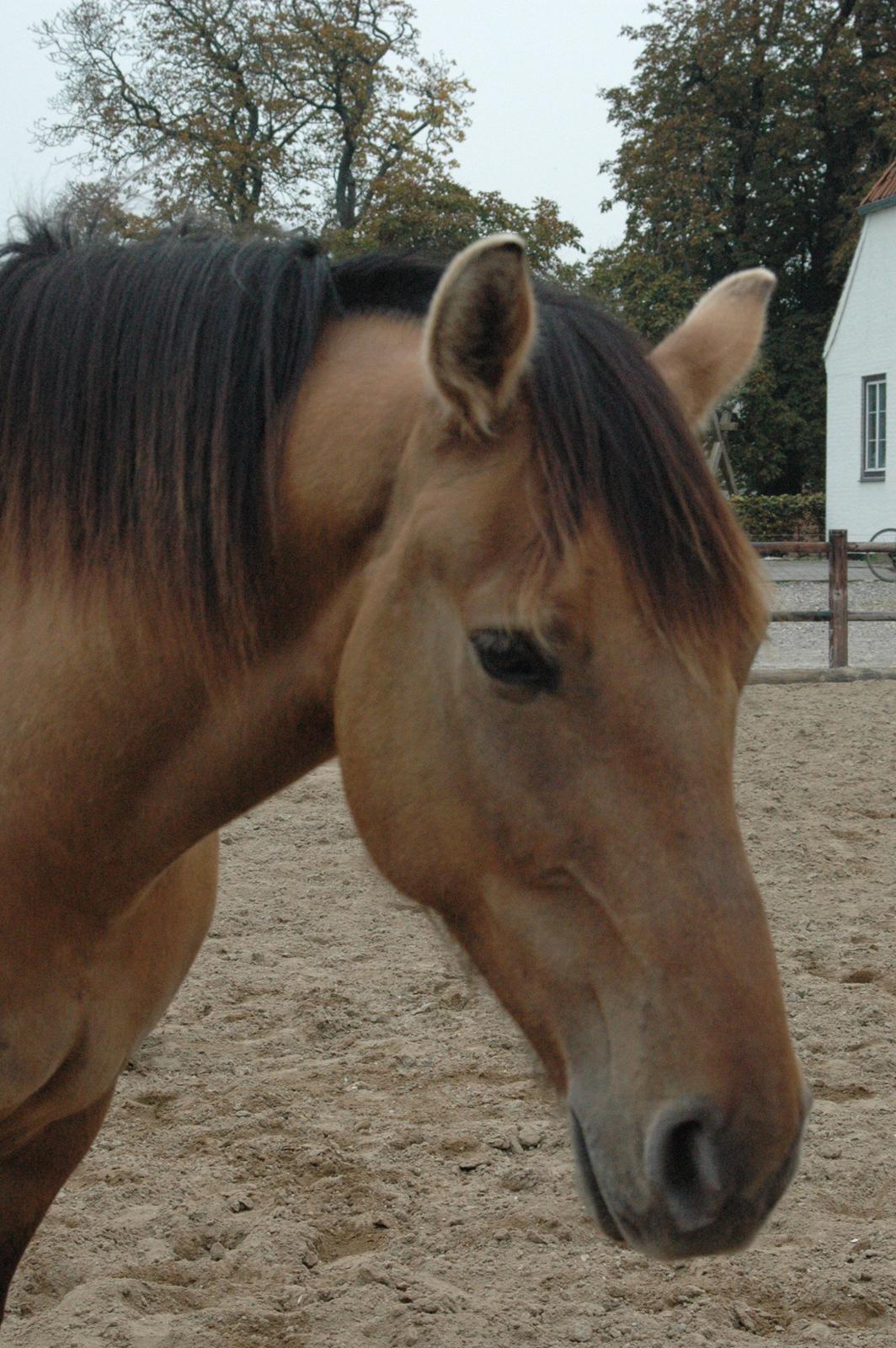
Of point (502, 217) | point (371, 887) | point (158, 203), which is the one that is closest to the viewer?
point (158, 203)

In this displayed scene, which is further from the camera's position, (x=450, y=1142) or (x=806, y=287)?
(x=806, y=287)

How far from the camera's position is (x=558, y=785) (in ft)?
4.65

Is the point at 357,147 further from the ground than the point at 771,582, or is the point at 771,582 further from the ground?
the point at 357,147

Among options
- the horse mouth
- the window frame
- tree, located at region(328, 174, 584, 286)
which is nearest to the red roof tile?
the window frame

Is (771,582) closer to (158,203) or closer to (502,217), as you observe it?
(158,203)

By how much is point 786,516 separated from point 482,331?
87.6 feet

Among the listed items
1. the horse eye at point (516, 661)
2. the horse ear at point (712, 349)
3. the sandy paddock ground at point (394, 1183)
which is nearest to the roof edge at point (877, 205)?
the sandy paddock ground at point (394, 1183)

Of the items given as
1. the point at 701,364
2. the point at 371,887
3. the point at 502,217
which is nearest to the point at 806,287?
the point at 502,217

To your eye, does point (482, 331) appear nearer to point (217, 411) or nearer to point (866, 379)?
point (217, 411)

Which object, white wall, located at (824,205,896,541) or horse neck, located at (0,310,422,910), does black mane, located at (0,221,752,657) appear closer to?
horse neck, located at (0,310,422,910)

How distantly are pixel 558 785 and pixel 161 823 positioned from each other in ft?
2.14

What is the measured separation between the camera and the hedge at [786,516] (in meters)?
26.4

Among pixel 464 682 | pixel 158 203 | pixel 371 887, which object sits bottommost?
pixel 371 887

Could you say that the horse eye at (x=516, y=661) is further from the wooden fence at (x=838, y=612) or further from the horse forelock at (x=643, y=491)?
the wooden fence at (x=838, y=612)
